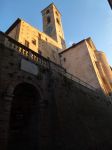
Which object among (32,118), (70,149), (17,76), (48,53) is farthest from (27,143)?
(48,53)

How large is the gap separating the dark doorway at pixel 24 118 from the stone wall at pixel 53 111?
10cm

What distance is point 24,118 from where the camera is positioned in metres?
8.43

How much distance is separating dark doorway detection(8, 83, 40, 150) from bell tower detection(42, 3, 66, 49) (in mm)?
22256

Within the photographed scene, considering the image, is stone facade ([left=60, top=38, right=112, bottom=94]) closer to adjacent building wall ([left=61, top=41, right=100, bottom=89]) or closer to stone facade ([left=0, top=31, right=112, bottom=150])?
adjacent building wall ([left=61, top=41, right=100, bottom=89])

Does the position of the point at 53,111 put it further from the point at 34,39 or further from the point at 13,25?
the point at 13,25

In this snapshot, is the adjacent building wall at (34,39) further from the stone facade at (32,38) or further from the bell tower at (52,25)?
the bell tower at (52,25)

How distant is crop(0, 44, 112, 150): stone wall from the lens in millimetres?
6926

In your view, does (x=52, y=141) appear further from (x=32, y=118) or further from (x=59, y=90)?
(x=59, y=90)

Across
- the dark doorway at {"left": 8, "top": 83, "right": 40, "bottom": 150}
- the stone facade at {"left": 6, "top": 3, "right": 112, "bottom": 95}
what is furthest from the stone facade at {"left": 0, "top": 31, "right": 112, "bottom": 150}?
the stone facade at {"left": 6, "top": 3, "right": 112, "bottom": 95}

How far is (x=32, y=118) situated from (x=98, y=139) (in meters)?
5.38

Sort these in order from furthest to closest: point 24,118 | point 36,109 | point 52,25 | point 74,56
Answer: point 52,25 < point 74,56 < point 24,118 < point 36,109

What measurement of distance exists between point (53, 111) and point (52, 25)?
27716 millimetres

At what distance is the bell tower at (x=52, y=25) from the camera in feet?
101

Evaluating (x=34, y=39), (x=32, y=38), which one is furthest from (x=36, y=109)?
(x=34, y=39)
